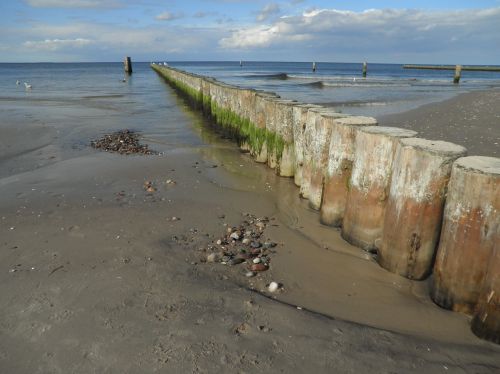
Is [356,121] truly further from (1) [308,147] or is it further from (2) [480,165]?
(2) [480,165]

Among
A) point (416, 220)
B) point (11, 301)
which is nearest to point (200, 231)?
point (11, 301)

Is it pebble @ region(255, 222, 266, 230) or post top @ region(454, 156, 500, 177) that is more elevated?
post top @ region(454, 156, 500, 177)

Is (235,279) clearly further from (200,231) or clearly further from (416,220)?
(416,220)

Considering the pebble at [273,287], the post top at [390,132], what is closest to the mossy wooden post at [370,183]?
the post top at [390,132]

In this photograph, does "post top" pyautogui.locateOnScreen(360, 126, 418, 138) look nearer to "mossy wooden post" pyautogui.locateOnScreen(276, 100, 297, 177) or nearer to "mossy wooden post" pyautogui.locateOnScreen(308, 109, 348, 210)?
"mossy wooden post" pyautogui.locateOnScreen(308, 109, 348, 210)

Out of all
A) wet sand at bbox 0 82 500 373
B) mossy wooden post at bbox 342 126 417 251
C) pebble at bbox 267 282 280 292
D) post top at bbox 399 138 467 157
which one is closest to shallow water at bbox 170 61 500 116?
mossy wooden post at bbox 342 126 417 251

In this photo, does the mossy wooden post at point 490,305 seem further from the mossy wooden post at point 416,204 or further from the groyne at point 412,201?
the mossy wooden post at point 416,204

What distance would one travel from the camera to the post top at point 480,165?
2.76 metres

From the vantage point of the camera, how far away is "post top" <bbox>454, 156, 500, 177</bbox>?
9.05 feet

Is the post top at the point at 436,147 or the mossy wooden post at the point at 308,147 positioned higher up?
the post top at the point at 436,147

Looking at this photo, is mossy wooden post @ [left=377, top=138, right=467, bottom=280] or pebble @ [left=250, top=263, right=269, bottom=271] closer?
mossy wooden post @ [left=377, top=138, right=467, bottom=280]

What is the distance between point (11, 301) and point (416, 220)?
135 inches

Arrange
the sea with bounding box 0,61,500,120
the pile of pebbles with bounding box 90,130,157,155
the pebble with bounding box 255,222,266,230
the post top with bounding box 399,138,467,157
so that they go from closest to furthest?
the post top with bounding box 399,138,467,157
the pebble with bounding box 255,222,266,230
the pile of pebbles with bounding box 90,130,157,155
the sea with bounding box 0,61,500,120

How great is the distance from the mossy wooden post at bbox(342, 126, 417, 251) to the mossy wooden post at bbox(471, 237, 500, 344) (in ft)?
4.16
